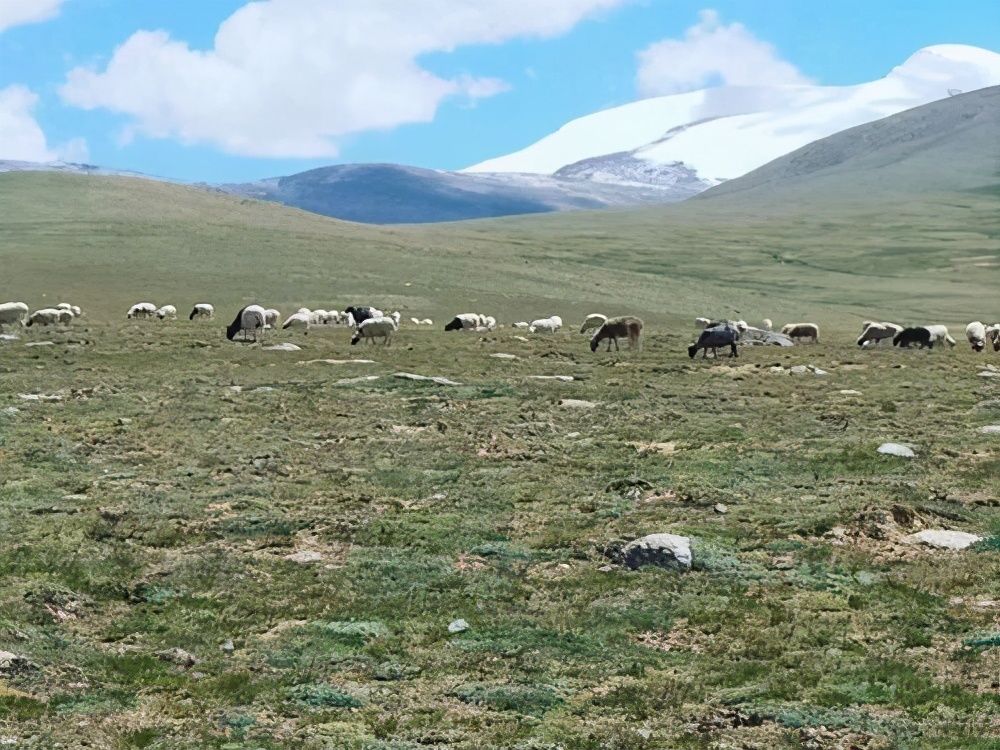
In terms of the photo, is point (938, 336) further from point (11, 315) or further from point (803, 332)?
point (11, 315)

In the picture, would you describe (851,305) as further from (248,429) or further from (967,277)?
(248,429)

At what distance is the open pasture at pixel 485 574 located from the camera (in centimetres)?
982

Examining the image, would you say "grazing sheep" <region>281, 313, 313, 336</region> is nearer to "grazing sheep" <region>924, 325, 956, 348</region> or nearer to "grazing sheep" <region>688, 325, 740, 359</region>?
"grazing sheep" <region>688, 325, 740, 359</region>

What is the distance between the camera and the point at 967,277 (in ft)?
402

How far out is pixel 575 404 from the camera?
87.0ft

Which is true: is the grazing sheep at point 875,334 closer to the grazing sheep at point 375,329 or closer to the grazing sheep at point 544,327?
the grazing sheep at point 544,327

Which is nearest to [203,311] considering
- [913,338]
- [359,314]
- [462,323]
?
[359,314]

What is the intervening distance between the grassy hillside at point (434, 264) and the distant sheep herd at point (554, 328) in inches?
466

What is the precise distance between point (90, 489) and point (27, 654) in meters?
6.80

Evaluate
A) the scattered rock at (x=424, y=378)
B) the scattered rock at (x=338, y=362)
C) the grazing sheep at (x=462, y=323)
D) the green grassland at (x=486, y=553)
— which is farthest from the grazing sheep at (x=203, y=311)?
Answer: the scattered rock at (x=424, y=378)

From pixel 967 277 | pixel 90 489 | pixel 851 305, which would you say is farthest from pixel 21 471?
pixel 967 277

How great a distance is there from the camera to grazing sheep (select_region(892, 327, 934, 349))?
45.6 metres

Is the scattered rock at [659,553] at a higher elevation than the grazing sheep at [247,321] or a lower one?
lower

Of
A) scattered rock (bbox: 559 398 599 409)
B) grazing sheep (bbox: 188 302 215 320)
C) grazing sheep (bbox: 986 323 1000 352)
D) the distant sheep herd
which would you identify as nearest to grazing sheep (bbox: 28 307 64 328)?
the distant sheep herd
